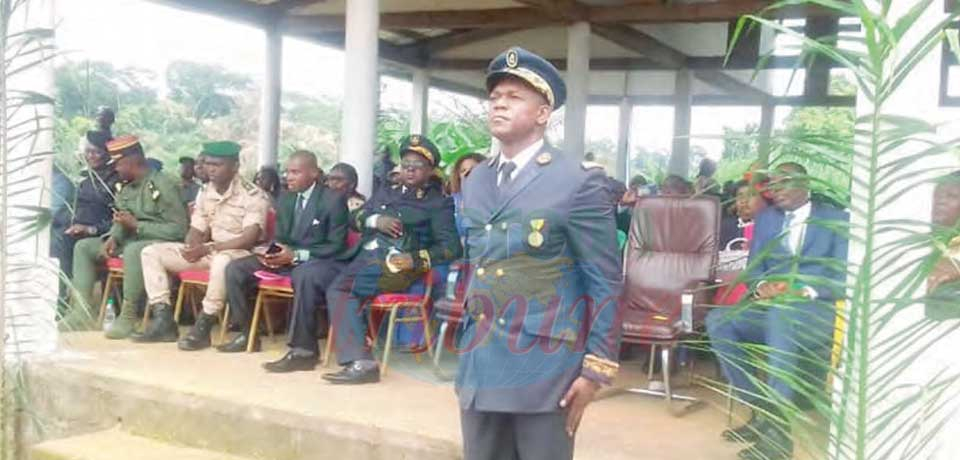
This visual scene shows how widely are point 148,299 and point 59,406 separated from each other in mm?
1168

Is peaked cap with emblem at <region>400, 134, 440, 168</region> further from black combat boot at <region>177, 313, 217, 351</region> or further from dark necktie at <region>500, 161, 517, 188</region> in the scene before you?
dark necktie at <region>500, 161, 517, 188</region>

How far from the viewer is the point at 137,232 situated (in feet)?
19.7

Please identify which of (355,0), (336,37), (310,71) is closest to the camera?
(355,0)

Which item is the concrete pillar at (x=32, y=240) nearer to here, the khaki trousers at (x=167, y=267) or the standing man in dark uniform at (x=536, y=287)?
the khaki trousers at (x=167, y=267)

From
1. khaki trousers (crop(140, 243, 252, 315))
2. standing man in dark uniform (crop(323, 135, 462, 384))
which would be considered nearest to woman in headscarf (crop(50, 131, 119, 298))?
khaki trousers (crop(140, 243, 252, 315))

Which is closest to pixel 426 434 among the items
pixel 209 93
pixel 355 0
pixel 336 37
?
pixel 355 0

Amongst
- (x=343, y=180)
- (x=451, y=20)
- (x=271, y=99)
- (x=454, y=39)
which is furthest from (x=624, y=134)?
(x=343, y=180)

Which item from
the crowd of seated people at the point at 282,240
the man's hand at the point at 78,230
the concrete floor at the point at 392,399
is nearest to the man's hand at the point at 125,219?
the crowd of seated people at the point at 282,240

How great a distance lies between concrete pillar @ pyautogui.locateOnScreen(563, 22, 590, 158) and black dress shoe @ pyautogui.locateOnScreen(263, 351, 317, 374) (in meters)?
6.90

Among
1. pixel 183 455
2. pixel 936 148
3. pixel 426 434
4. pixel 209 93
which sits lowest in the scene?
pixel 183 455

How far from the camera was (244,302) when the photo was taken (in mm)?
5465

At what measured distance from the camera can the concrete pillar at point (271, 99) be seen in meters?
13.0

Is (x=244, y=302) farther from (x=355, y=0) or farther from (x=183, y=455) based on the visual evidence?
(x=355, y=0)

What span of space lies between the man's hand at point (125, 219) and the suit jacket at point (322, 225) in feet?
4.19
